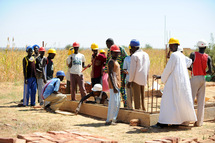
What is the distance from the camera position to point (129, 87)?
8.21m

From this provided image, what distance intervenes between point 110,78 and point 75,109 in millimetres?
2404

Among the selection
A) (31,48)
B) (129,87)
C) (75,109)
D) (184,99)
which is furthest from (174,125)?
(31,48)

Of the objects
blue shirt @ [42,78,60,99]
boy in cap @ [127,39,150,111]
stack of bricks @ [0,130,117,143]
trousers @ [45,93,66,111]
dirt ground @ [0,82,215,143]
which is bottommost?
dirt ground @ [0,82,215,143]

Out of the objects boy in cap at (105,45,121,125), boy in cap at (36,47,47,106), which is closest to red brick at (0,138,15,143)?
boy in cap at (105,45,121,125)

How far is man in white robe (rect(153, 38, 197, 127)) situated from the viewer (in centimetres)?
698

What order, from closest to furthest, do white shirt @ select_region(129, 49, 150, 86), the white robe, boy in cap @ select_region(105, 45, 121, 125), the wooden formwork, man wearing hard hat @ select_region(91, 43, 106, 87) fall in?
the white robe
the wooden formwork
boy in cap @ select_region(105, 45, 121, 125)
white shirt @ select_region(129, 49, 150, 86)
man wearing hard hat @ select_region(91, 43, 106, 87)

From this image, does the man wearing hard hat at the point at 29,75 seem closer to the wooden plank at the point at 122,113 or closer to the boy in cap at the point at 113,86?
the wooden plank at the point at 122,113

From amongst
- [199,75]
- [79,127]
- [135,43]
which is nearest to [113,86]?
[79,127]

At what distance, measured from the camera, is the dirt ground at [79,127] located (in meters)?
6.47

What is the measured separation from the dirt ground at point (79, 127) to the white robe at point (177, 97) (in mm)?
276

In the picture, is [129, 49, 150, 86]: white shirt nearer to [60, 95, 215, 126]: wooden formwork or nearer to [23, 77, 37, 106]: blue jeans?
[60, 95, 215, 126]: wooden formwork

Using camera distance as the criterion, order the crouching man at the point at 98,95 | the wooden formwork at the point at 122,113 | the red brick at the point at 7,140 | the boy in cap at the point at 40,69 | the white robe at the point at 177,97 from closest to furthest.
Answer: the red brick at the point at 7,140, the white robe at the point at 177,97, the wooden formwork at the point at 122,113, the crouching man at the point at 98,95, the boy in cap at the point at 40,69

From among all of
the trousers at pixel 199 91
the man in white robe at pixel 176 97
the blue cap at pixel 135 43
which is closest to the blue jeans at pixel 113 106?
the man in white robe at pixel 176 97

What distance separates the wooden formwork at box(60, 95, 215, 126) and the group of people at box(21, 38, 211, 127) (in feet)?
0.73
